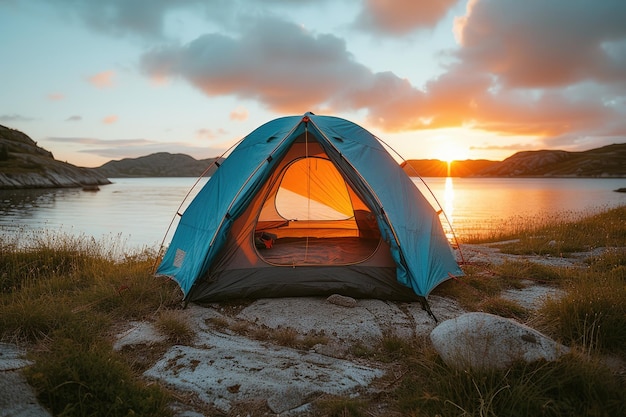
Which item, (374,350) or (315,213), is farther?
(315,213)

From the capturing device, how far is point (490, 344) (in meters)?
3.82

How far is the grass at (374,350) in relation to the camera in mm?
3230

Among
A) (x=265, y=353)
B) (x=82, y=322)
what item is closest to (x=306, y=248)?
(x=265, y=353)

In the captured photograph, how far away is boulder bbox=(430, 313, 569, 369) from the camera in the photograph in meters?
3.66

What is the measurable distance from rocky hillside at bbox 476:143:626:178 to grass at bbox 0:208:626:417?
16624 centimetres

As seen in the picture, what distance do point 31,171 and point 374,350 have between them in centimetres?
7165

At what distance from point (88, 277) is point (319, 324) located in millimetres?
4749

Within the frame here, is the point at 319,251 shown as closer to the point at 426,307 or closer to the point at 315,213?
the point at 315,213

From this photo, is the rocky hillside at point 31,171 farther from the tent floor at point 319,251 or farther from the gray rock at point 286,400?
the gray rock at point 286,400

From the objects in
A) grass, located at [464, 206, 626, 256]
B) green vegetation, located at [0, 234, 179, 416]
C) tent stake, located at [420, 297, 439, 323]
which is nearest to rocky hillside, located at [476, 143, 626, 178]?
grass, located at [464, 206, 626, 256]

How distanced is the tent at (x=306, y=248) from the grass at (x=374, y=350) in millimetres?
574

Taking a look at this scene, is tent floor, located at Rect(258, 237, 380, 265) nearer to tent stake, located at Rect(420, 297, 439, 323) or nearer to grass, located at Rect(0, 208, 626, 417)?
tent stake, located at Rect(420, 297, 439, 323)

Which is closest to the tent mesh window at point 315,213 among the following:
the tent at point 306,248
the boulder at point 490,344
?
the tent at point 306,248

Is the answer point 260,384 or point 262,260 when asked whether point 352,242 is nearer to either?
point 262,260
